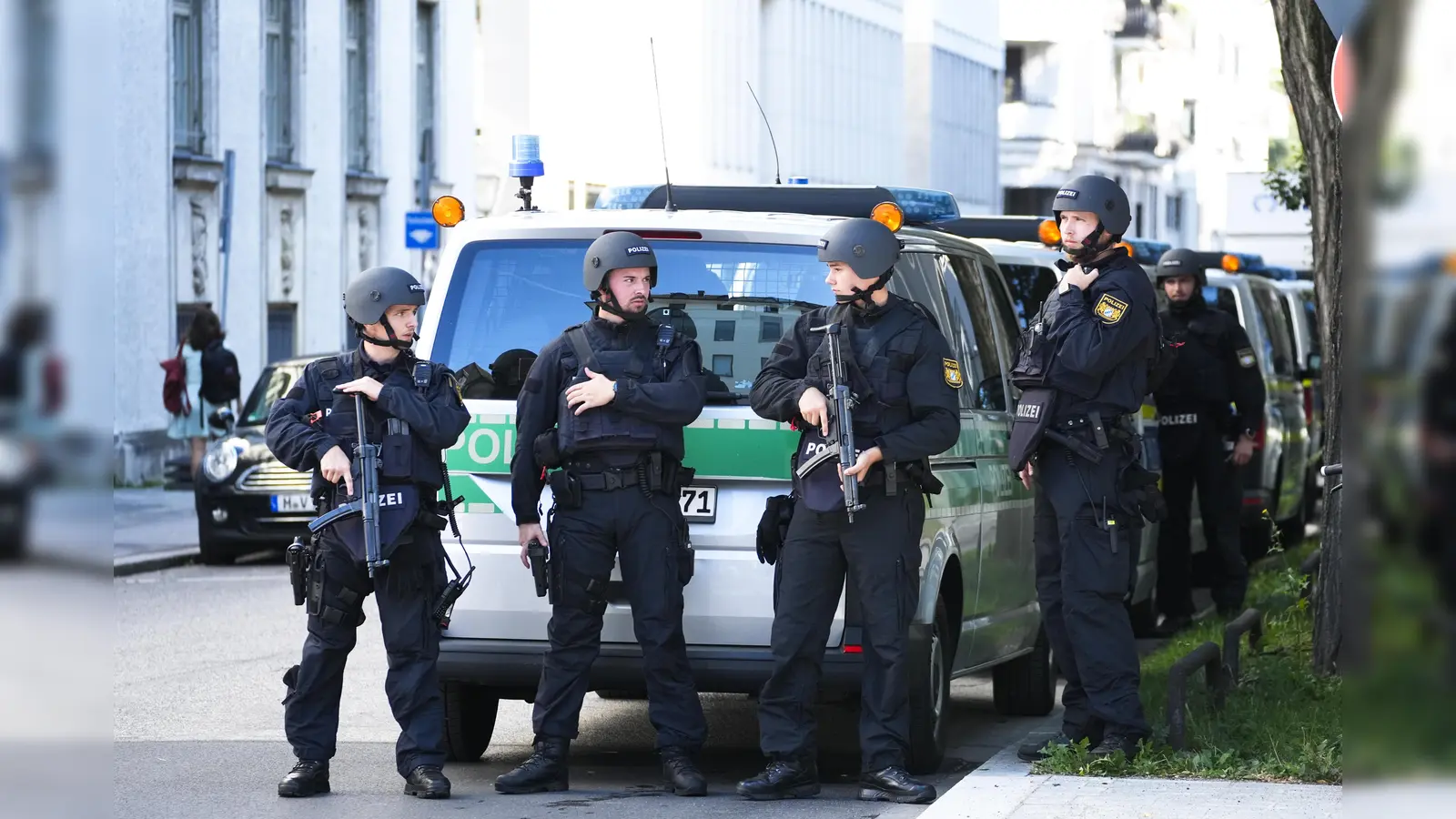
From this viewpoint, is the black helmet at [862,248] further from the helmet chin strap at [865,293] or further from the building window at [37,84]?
the building window at [37,84]

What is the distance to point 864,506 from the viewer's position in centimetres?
648

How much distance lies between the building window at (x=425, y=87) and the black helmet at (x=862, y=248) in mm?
24952

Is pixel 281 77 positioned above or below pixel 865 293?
above

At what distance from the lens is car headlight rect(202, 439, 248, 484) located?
50.3 ft

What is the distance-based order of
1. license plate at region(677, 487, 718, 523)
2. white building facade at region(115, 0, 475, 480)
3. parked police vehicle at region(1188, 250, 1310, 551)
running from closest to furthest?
license plate at region(677, 487, 718, 523)
parked police vehicle at region(1188, 250, 1310, 551)
white building facade at region(115, 0, 475, 480)

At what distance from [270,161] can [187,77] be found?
225cm

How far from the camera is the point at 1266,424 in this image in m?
14.2

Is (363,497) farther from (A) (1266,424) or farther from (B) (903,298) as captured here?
(A) (1266,424)

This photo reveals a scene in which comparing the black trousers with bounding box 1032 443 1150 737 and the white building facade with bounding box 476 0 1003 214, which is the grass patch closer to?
the black trousers with bounding box 1032 443 1150 737

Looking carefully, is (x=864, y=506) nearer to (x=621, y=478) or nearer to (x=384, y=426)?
(x=621, y=478)

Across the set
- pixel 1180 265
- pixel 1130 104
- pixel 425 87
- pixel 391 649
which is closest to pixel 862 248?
pixel 391 649

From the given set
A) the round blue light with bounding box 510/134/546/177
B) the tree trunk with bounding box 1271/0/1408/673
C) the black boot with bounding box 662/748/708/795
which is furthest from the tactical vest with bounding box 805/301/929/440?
the tree trunk with bounding box 1271/0/1408/673

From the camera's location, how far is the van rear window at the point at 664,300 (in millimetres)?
6781

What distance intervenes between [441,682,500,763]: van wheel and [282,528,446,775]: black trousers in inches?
24.4
